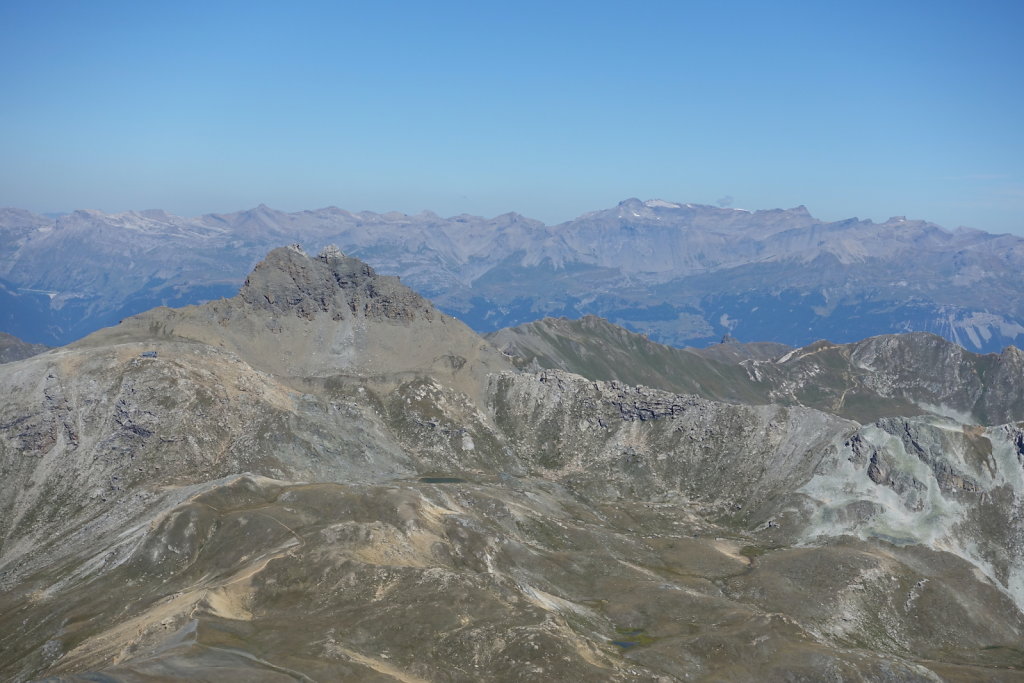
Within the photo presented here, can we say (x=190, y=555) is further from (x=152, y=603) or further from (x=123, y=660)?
(x=123, y=660)

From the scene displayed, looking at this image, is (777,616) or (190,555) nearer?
(777,616)

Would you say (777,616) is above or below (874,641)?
above

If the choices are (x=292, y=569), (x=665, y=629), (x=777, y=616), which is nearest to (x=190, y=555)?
(x=292, y=569)

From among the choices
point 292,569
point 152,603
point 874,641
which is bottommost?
point 874,641

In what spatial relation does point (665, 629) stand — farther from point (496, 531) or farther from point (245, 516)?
point (245, 516)

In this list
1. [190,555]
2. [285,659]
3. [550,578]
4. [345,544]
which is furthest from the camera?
[550,578]

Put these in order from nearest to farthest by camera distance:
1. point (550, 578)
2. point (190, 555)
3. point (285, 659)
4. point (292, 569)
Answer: point (285, 659), point (292, 569), point (190, 555), point (550, 578)

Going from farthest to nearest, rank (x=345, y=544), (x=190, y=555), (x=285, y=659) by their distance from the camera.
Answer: (x=190, y=555), (x=345, y=544), (x=285, y=659)

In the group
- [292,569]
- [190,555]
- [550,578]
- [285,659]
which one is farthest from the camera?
[550,578]

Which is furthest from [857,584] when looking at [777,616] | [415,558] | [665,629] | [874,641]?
[415,558]
